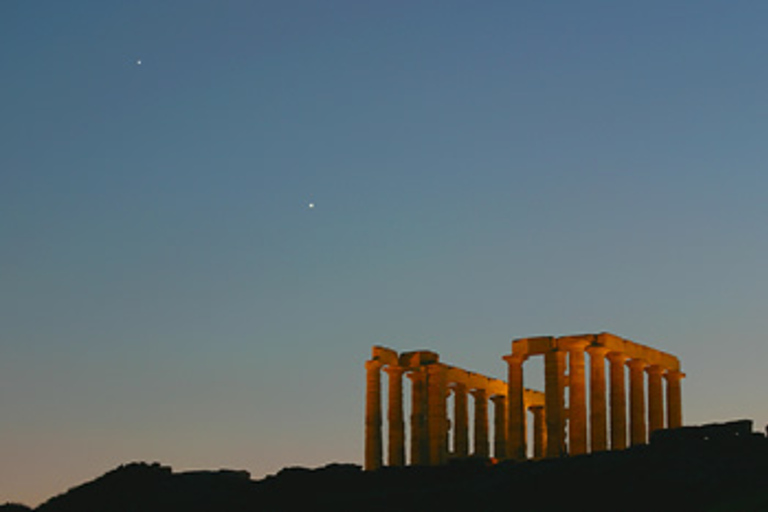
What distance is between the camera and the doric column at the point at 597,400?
80312 millimetres

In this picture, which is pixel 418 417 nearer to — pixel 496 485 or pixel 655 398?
pixel 655 398

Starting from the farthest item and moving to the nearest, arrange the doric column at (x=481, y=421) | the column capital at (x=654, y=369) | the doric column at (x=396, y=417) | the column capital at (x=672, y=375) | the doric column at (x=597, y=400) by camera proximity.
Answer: the doric column at (x=481, y=421)
the column capital at (x=672, y=375)
the doric column at (x=396, y=417)
the column capital at (x=654, y=369)
the doric column at (x=597, y=400)

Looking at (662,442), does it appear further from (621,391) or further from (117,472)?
(117,472)

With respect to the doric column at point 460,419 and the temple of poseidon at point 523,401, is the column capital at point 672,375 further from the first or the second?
the doric column at point 460,419

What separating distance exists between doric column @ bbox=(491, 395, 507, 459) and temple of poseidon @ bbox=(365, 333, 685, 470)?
0.24 feet

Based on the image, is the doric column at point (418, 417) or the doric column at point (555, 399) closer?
the doric column at point (555, 399)

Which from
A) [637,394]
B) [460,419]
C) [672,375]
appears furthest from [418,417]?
[672,375]

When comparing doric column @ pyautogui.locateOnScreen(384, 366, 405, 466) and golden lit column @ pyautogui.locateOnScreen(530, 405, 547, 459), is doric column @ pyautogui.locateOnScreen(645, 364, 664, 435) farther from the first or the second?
golden lit column @ pyautogui.locateOnScreen(530, 405, 547, 459)

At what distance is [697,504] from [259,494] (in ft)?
74.8

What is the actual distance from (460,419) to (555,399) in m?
16.4

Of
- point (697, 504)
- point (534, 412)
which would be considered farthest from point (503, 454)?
point (697, 504)

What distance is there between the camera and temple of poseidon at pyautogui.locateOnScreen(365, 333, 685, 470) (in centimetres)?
8069

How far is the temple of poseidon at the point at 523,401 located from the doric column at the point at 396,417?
2.6 inches

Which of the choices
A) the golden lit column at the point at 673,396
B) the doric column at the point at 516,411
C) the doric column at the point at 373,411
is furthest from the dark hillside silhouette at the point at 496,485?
the golden lit column at the point at 673,396
